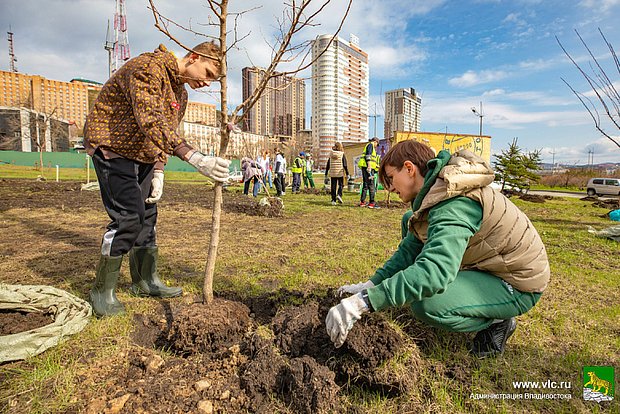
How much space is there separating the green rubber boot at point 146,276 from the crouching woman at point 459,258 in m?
1.75

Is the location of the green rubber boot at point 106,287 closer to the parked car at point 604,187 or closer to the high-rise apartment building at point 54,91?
the parked car at point 604,187

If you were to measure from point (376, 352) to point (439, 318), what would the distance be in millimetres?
440

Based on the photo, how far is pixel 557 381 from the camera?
1.84 meters

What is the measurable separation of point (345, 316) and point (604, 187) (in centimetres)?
3225

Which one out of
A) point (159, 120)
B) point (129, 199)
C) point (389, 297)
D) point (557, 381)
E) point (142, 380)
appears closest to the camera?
point (389, 297)

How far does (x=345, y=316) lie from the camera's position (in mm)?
1614

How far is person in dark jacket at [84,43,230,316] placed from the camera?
2104 mm

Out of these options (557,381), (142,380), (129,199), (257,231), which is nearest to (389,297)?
(557,381)

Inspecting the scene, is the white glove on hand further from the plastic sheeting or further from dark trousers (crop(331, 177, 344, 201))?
dark trousers (crop(331, 177, 344, 201))

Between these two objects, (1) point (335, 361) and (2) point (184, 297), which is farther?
(2) point (184, 297)

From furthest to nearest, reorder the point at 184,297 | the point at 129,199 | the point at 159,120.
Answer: the point at 184,297
the point at 129,199
the point at 159,120

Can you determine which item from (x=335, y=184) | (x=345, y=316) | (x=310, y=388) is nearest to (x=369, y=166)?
(x=335, y=184)

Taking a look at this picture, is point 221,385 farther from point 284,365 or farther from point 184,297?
point 184,297

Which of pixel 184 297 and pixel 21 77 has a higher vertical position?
pixel 21 77
